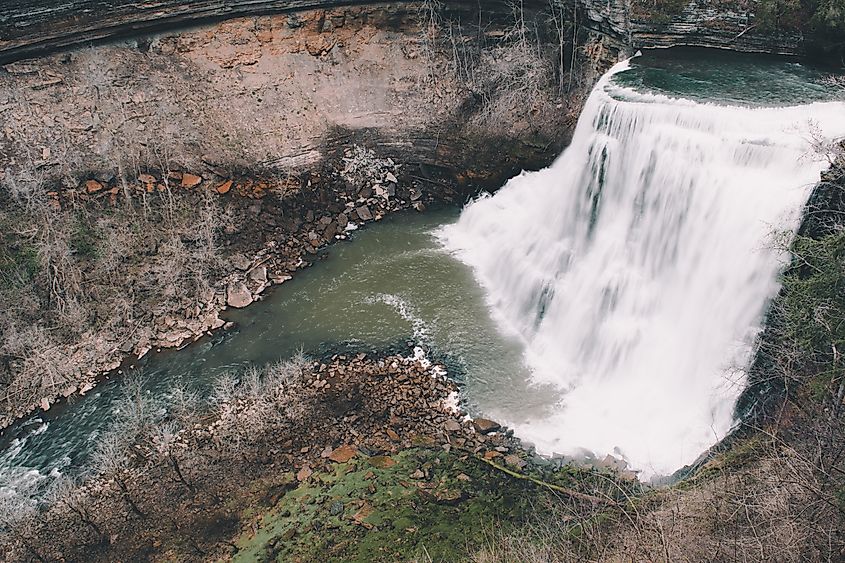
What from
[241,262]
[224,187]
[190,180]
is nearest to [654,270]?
[241,262]

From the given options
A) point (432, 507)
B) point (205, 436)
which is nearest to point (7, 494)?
point (205, 436)

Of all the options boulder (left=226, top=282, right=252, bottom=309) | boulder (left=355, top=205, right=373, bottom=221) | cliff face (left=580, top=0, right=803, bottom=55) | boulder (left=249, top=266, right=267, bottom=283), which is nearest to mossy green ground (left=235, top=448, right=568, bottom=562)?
boulder (left=226, top=282, right=252, bottom=309)

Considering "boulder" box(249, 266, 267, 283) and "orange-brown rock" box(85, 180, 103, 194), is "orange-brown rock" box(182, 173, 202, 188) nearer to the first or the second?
"orange-brown rock" box(85, 180, 103, 194)

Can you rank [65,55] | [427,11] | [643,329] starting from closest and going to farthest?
[643,329]
[65,55]
[427,11]

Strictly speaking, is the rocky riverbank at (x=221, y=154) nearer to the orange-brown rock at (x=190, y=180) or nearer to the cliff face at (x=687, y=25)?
the orange-brown rock at (x=190, y=180)

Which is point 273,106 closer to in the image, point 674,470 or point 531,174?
point 531,174

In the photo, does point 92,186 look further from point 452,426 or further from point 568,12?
point 568,12

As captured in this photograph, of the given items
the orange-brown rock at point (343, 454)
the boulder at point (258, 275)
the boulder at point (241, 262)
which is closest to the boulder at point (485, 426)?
the orange-brown rock at point (343, 454)
